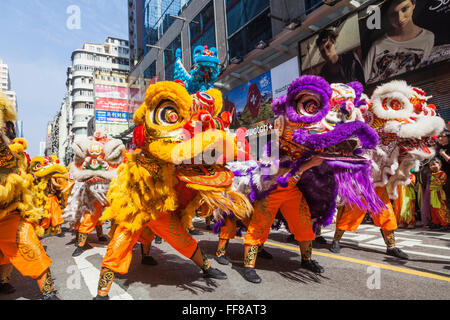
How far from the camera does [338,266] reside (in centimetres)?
333

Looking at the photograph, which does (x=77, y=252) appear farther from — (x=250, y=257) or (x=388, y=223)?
(x=388, y=223)

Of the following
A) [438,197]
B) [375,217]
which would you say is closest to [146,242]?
[375,217]

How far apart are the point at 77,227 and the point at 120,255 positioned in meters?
3.03

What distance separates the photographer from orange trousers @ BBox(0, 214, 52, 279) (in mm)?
2307

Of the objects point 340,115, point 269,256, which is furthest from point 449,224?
point 340,115

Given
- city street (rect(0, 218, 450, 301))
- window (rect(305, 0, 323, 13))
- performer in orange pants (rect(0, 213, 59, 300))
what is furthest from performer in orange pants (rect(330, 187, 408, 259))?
window (rect(305, 0, 323, 13))

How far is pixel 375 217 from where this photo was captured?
371 cm

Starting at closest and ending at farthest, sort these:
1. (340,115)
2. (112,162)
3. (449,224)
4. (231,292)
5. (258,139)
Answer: (231,292)
(340,115)
(258,139)
(112,162)
(449,224)

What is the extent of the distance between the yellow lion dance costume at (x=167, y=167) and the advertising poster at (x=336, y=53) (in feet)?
23.0

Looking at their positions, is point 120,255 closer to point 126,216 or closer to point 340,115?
point 126,216

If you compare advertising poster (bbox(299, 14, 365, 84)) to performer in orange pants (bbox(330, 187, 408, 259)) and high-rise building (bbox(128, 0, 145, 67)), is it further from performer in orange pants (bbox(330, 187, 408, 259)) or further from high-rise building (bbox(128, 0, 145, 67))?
high-rise building (bbox(128, 0, 145, 67))

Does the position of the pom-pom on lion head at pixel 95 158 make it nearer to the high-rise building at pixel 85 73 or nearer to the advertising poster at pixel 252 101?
the advertising poster at pixel 252 101

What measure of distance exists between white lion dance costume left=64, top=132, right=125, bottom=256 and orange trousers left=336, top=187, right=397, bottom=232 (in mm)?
3387

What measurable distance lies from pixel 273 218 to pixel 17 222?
2321mm
